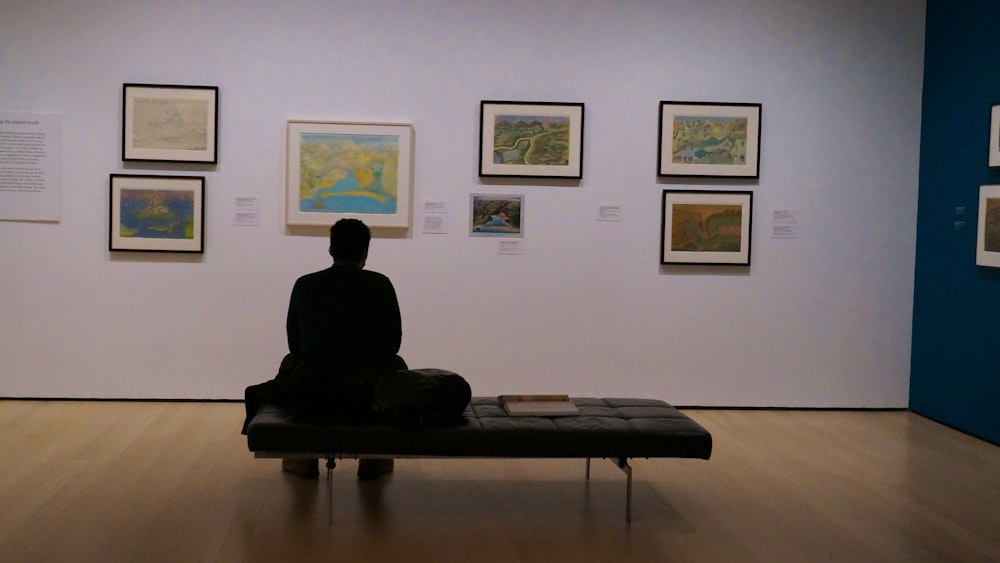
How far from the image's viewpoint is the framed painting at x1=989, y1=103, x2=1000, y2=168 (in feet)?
24.9

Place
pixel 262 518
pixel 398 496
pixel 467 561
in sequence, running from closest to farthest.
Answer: pixel 467 561
pixel 262 518
pixel 398 496

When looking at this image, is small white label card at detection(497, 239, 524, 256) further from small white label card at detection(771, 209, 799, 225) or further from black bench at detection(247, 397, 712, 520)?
black bench at detection(247, 397, 712, 520)

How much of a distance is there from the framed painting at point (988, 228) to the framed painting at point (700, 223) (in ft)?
5.89

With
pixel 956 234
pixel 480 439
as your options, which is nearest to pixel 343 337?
pixel 480 439

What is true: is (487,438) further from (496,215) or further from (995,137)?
(995,137)

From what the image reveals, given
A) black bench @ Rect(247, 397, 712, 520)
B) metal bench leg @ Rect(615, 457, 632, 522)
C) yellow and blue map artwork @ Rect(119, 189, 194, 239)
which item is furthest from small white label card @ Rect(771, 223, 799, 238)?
yellow and blue map artwork @ Rect(119, 189, 194, 239)

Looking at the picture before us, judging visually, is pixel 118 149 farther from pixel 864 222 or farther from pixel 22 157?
pixel 864 222

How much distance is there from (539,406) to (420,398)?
31.4 inches

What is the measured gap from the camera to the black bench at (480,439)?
5.21 metres

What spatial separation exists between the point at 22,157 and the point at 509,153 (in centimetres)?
397

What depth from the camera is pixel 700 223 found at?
8758mm

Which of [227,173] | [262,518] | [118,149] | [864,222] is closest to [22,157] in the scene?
[118,149]

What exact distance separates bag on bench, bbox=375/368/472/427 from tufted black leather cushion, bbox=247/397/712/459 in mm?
53

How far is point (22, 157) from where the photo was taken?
8.39 m
